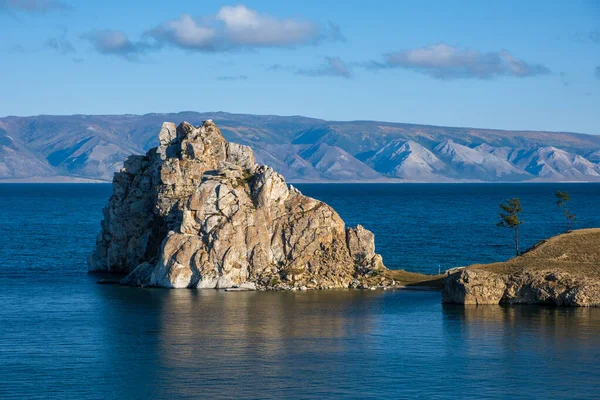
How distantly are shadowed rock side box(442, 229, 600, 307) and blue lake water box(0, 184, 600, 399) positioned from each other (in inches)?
81.1

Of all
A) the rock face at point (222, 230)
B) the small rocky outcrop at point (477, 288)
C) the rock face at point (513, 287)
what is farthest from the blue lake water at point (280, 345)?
the rock face at point (222, 230)

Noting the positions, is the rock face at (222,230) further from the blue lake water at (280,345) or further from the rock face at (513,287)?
the rock face at (513,287)

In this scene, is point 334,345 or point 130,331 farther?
point 130,331

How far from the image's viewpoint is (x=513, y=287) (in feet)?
289

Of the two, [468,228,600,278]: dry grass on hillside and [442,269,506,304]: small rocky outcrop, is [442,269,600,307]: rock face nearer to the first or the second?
[442,269,506,304]: small rocky outcrop

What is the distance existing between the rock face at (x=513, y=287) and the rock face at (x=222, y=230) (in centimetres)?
1553

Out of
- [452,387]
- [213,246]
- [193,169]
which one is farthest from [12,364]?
[193,169]

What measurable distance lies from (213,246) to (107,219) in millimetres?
22285

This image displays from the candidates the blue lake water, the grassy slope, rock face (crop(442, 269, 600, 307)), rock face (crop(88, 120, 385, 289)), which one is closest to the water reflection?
the blue lake water

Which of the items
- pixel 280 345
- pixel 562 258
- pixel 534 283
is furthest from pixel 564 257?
pixel 280 345

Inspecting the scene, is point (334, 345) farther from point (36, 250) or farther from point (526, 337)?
point (36, 250)

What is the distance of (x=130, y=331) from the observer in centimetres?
7556

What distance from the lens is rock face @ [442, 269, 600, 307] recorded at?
85812 millimetres

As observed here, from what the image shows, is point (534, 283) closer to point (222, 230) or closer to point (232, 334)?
point (232, 334)
